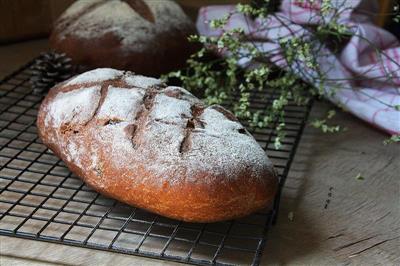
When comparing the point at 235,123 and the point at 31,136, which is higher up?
the point at 235,123

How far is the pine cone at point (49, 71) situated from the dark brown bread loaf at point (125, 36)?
0.10ft

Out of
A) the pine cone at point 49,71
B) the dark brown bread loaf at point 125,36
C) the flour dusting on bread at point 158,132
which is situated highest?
the flour dusting on bread at point 158,132

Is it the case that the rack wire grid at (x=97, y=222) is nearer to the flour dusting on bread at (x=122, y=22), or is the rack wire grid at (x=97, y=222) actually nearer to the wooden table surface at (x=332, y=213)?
the wooden table surface at (x=332, y=213)

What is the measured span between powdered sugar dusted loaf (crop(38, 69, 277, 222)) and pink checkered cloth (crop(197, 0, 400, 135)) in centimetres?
29

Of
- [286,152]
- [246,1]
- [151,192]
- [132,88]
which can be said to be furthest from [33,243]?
[246,1]

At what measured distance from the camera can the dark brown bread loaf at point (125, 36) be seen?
1.16 metres

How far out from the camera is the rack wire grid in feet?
2.45

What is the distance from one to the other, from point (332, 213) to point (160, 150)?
0.27 m

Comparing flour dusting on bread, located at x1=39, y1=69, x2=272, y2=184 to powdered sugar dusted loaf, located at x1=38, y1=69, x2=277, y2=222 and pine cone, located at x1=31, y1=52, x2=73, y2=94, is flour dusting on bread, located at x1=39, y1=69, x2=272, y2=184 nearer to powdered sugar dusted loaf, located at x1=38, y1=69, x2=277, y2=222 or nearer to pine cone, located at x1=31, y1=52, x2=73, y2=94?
powdered sugar dusted loaf, located at x1=38, y1=69, x2=277, y2=222

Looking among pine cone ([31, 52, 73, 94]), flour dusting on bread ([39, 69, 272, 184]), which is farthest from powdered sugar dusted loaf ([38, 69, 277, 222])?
pine cone ([31, 52, 73, 94])

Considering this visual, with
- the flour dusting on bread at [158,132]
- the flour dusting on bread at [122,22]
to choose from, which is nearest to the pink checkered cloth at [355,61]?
the flour dusting on bread at [122,22]

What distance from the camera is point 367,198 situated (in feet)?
2.96

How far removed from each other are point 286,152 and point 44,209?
41 centimetres

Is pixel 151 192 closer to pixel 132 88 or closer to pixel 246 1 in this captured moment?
pixel 132 88
